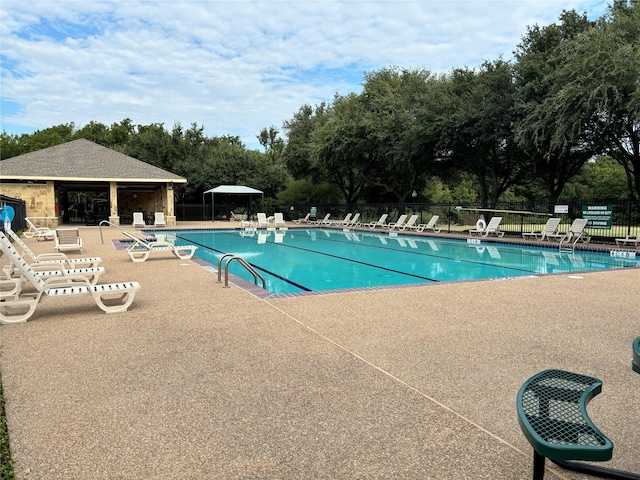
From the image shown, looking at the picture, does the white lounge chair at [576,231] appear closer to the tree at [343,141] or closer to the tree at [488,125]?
the tree at [488,125]

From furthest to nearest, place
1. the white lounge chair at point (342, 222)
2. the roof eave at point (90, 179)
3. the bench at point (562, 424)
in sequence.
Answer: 1. the white lounge chair at point (342, 222)
2. the roof eave at point (90, 179)
3. the bench at point (562, 424)

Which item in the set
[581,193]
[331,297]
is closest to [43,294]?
[331,297]

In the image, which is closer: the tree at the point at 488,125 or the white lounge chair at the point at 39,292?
the white lounge chair at the point at 39,292

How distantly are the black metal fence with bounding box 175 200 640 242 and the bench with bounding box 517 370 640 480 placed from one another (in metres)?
14.8

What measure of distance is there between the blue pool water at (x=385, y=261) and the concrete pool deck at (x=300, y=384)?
3.89 m

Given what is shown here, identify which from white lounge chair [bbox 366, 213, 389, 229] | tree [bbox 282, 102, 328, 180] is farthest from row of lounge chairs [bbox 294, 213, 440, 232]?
tree [bbox 282, 102, 328, 180]

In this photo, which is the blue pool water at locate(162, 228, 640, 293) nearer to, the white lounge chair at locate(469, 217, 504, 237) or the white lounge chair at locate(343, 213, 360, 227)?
the white lounge chair at locate(469, 217, 504, 237)

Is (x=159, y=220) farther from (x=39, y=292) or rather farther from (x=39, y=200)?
(x=39, y=292)

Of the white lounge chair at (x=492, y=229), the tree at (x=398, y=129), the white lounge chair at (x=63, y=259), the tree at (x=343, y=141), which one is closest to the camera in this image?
the white lounge chair at (x=63, y=259)

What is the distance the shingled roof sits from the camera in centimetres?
2508

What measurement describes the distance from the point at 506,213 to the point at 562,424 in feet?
74.4

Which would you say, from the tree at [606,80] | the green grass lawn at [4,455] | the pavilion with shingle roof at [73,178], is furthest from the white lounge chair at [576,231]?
the pavilion with shingle roof at [73,178]

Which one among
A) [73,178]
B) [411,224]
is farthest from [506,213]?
[73,178]

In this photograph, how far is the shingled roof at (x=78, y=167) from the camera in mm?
25078
